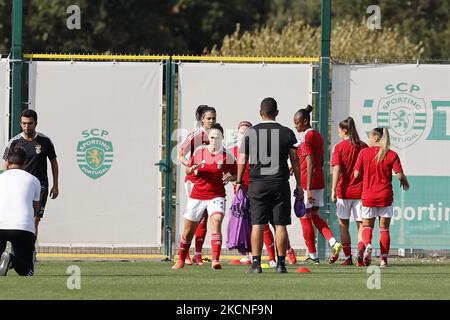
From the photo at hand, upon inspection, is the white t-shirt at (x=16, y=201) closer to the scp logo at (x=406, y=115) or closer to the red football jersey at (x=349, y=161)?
the red football jersey at (x=349, y=161)

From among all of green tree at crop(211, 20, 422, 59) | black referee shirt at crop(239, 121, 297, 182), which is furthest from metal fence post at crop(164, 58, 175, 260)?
green tree at crop(211, 20, 422, 59)

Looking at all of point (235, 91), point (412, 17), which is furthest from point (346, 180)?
point (412, 17)

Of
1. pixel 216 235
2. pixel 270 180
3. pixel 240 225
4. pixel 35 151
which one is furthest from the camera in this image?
pixel 240 225

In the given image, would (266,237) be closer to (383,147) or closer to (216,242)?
(216,242)

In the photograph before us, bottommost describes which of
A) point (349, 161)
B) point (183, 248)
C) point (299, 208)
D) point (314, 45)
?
point (183, 248)

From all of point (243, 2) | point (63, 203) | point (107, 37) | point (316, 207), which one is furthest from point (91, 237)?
point (243, 2)

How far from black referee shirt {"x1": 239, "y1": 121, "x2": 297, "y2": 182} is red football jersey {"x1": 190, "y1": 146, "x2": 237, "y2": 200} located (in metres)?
1.12

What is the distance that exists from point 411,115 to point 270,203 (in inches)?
197

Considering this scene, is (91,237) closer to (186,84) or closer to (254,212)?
(186,84)

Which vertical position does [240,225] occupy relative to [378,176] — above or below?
below

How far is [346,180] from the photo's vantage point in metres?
19.0

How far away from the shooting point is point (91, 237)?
802 inches

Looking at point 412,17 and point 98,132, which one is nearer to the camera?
point 98,132
